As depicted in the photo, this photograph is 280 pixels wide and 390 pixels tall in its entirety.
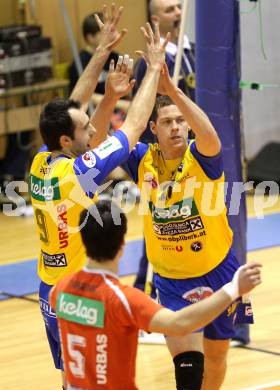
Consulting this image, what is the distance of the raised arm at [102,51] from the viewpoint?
18.7 feet

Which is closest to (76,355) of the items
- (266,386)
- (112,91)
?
(112,91)

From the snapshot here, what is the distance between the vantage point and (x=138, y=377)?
6.86 metres

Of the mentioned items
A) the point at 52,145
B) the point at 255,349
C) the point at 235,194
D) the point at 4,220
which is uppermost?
the point at 52,145

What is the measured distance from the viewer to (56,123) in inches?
212

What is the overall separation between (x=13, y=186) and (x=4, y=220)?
79cm

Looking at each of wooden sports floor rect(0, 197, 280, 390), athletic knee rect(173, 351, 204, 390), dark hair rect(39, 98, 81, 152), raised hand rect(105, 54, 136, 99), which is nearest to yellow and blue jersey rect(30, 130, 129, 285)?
dark hair rect(39, 98, 81, 152)

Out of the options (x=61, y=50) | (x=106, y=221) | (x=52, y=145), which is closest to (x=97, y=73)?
(x=52, y=145)

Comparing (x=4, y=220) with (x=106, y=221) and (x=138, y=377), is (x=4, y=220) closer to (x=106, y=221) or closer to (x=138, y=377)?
(x=138, y=377)

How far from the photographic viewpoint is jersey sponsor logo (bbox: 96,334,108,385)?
12.9 ft

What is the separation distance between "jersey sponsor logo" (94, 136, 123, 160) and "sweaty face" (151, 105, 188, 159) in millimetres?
516

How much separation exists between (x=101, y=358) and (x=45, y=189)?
163 centimetres

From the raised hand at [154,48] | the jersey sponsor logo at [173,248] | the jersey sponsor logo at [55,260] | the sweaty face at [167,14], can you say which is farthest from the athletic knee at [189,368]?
the sweaty face at [167,14]

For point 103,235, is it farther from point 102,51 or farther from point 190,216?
point 102,51

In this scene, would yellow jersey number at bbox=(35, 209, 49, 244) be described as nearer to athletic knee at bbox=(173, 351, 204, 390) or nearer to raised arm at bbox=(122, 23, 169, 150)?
raised arm at bbox=(122, 23, 169, 150)
